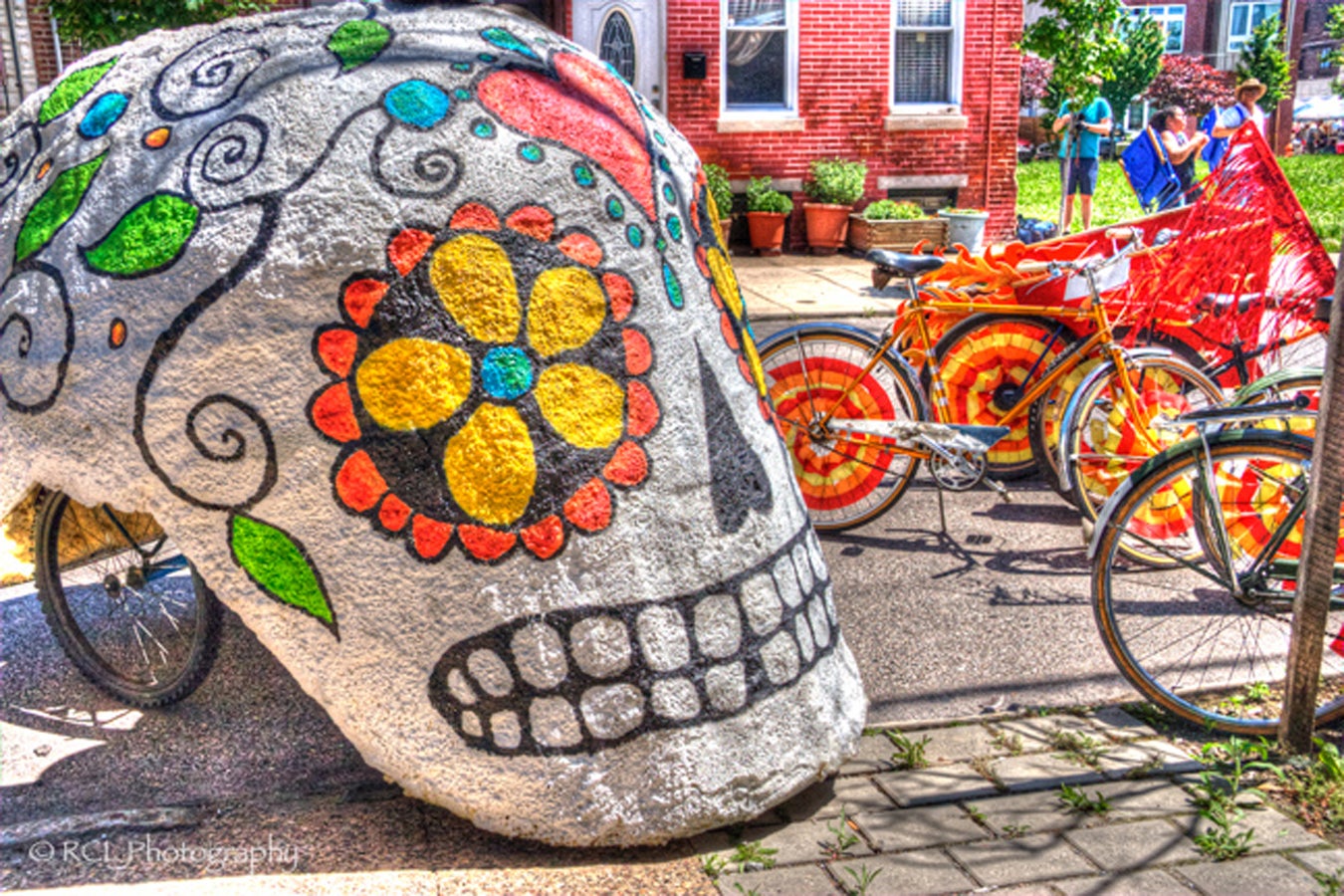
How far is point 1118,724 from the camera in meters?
3.80

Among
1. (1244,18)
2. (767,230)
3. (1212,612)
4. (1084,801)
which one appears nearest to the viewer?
(1084,801)

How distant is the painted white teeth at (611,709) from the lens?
2.93 m

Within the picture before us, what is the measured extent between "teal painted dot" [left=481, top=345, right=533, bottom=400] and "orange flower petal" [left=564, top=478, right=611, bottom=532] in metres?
0.30

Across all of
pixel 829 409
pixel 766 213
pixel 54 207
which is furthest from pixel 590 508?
pixel 766 213

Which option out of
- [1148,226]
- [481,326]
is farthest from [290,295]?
[1148,226]

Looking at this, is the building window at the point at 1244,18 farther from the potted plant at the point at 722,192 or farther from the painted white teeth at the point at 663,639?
the painted white teeth at the point at 663,639

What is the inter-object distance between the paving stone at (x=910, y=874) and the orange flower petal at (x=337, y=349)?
1.77 meters

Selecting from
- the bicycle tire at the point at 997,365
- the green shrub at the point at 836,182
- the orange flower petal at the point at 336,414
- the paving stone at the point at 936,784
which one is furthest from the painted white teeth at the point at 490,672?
the green shrub at the point at 836,182

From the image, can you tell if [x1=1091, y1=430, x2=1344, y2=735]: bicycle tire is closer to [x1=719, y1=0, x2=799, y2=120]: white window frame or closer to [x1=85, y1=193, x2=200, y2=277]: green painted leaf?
[x1=85, y1=193, x2=200, y2=277]: green painted leaf

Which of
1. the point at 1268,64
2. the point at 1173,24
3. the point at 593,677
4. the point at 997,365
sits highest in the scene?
the point at 1173,24

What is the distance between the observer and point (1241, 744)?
11.5 ft

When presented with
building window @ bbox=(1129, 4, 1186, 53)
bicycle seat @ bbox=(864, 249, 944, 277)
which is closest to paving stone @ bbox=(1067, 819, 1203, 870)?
bicycle seat @ bbox=(864, 249, 944, 277)

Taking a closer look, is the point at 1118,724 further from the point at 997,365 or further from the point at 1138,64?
→ the point at 1138,64

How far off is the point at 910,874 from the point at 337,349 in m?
1.95
